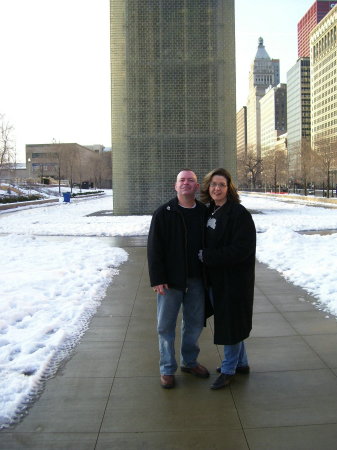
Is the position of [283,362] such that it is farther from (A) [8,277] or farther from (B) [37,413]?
(A) [8,277]

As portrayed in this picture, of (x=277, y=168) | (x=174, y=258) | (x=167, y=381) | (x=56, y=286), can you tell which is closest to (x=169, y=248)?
(x=174, y=258)

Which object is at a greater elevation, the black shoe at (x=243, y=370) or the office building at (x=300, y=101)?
the office building at (x=300, y=101)

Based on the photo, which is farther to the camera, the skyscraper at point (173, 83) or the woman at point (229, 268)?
the skyscraper at point (173, 83)

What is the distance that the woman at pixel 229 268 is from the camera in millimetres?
3805

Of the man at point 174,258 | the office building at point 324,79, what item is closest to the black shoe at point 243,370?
the man at point 174,258

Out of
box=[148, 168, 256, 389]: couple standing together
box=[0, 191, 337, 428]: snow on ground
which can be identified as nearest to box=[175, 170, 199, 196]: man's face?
box=[148, 168, 256, 389]: couple standing together

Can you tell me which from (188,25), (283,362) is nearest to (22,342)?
(283,362)

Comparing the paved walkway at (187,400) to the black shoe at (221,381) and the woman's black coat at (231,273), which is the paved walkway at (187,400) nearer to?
the black shoe at (221,381)

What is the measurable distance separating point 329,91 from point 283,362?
162m

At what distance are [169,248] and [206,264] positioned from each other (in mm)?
362

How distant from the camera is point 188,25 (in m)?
26.8

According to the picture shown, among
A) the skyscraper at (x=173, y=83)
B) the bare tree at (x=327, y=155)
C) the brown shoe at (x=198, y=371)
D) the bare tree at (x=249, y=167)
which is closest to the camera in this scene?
the brown shoe at (x=198, y=371)

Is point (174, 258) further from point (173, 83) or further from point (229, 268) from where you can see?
point (173, 83)

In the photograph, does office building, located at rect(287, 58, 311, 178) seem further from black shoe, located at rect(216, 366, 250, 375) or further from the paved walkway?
black shoe, located at rect(216, 366, 250, 375)
